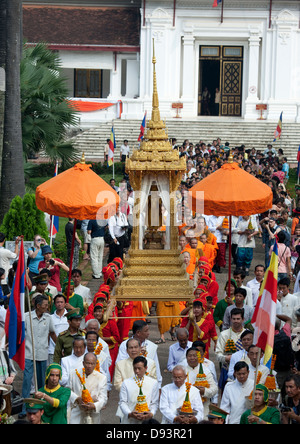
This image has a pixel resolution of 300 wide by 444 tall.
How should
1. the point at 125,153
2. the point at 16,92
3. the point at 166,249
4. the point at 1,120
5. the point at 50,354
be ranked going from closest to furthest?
the point at 50,354 < the point at 166,249 < the point at 1,120 < the point at 16,92 < the point at 125,153

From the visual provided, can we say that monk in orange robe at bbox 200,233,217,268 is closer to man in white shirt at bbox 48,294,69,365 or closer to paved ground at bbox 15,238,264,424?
paved ground at bbox 15,238,264,424

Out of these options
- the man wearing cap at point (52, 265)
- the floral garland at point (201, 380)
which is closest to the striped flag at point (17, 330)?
the floral garland at point (201, 380)

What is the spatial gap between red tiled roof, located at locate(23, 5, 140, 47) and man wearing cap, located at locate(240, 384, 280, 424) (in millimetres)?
29267

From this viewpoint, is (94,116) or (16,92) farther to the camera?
(94,116)

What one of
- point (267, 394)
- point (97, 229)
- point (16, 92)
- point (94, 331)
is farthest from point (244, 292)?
point (16, 92)

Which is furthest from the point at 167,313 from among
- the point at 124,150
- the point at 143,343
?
the point at 124,150

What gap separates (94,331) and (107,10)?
2909 cm

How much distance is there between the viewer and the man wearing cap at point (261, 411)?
9.06 metres

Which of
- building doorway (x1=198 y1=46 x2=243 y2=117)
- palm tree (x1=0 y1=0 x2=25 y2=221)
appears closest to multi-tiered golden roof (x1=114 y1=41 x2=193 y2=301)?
palm tree (x1=0 y1=0 x2=25 y2=221)

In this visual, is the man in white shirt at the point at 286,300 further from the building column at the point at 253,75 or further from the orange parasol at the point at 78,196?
the building column at the point at 253,75

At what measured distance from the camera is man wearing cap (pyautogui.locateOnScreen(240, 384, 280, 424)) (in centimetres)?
906

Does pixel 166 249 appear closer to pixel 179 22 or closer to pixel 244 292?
pixel 244 292

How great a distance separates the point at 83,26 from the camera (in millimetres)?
37969

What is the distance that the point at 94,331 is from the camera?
11.0m
